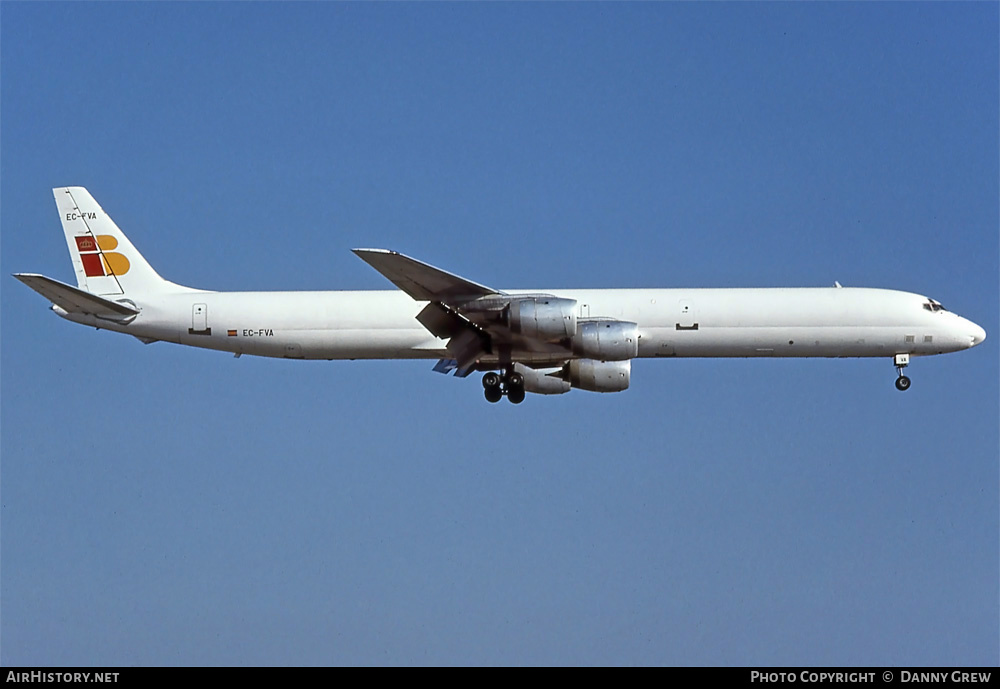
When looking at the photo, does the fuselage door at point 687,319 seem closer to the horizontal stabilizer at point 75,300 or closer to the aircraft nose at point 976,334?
the aircraft nose at point 976,334

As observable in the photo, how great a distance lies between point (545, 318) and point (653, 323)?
5545 millimetres

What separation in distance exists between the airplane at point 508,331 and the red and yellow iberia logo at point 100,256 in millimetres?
1543

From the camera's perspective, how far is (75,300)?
44281 millimetres

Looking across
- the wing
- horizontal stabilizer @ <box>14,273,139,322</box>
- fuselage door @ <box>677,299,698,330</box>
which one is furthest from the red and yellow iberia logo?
fuselage door @ <box>677,299,698,330</box>

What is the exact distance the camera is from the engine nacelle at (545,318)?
130 ft

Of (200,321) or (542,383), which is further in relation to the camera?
(542,383)

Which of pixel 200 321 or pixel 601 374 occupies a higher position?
pixel 200 321

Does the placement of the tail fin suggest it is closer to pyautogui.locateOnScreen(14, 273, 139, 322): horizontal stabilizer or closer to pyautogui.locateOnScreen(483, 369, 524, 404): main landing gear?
pyautogui.locateOnScreen(14, 273, 139, 322): horizontal stabilizer

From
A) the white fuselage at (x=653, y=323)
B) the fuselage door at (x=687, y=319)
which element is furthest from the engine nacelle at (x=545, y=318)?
the fuselage door at (x=687, y=319)

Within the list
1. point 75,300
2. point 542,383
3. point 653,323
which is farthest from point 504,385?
point 75,300

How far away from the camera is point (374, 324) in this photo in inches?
1752

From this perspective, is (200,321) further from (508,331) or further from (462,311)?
(508,331)
